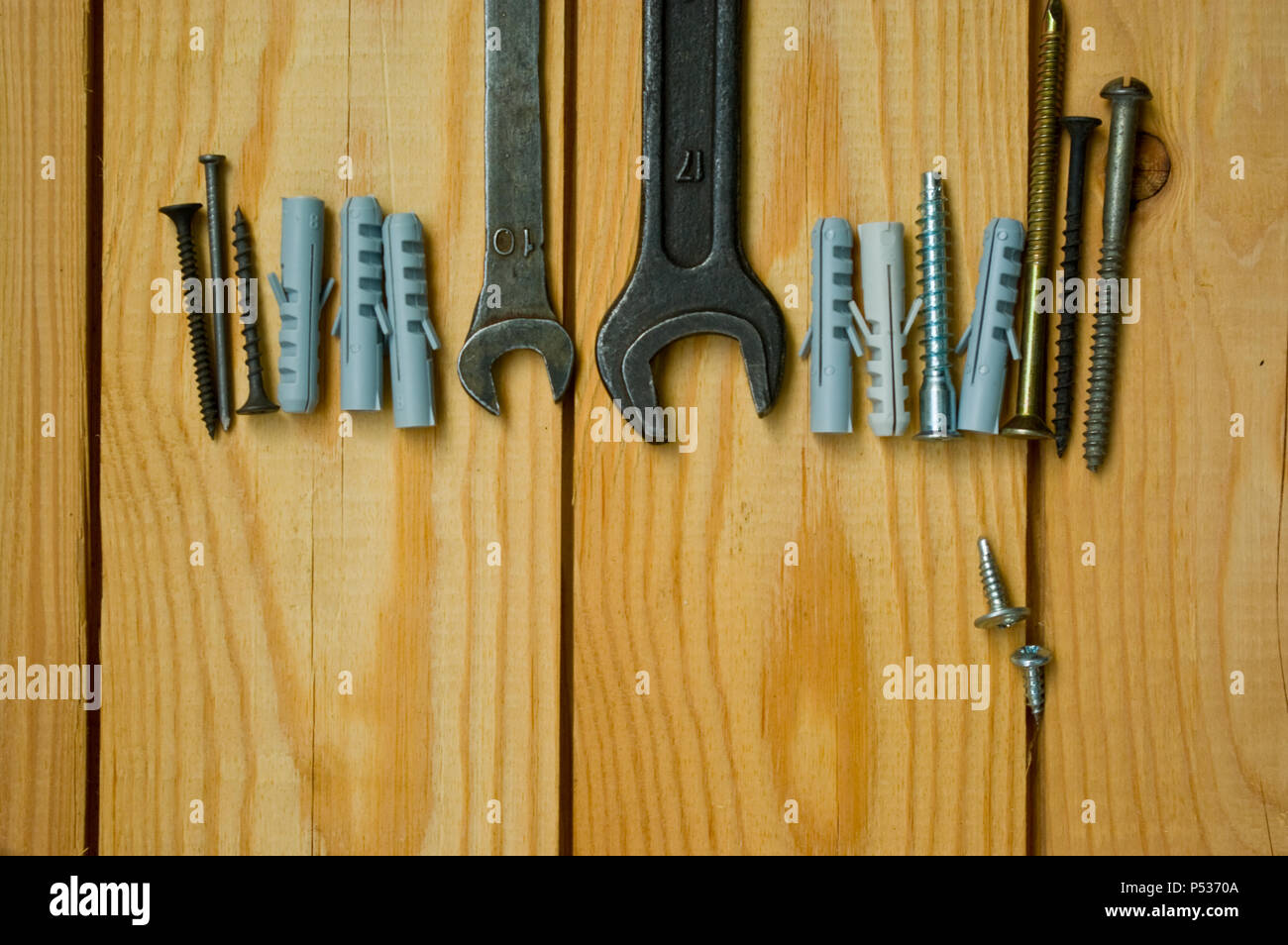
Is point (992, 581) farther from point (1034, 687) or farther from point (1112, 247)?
point (1112, 247)

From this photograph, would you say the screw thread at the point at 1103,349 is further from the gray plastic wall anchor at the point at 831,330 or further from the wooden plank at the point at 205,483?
the wooden plank at the point at 205,483

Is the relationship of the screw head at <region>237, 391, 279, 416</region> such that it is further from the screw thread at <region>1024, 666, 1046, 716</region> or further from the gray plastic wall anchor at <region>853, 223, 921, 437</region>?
the screw thread at <region>1024, 666, 1046, 716</region>

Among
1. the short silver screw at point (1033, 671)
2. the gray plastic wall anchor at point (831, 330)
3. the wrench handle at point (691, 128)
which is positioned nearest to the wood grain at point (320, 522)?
the wrench handle at point (691, 128)

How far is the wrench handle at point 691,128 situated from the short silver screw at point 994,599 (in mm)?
413

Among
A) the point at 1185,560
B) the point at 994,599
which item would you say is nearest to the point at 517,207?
the point at 994,599

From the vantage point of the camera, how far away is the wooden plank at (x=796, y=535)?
1.02 m

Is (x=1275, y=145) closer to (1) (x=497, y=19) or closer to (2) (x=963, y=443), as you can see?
(2) (x=963, y=443)

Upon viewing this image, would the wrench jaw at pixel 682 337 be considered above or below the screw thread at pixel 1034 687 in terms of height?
above

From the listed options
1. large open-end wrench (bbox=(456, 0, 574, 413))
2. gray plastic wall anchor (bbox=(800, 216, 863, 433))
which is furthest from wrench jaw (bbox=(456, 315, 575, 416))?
gray plastic wall anchor (bbox=(800, 216, 863, 433))

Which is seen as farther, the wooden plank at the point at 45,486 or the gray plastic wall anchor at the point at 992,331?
the wooden plank at the point at 45,486

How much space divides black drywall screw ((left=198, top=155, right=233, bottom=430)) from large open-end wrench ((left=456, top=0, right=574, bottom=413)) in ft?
0.84

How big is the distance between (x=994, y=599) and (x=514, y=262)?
0.60 metres

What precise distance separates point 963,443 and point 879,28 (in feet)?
1.46
